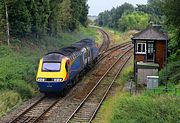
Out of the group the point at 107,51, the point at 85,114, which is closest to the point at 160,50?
the point at 85,114

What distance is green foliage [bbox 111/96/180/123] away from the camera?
600 inches

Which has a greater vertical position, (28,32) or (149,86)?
(28,32)

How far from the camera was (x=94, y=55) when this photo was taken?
39500mm

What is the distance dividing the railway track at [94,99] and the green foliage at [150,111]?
3811mm

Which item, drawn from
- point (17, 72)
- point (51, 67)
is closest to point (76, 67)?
point (51, 67)

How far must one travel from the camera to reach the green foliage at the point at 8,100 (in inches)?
917

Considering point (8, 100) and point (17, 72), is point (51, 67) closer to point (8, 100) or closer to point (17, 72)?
point (17, 72)

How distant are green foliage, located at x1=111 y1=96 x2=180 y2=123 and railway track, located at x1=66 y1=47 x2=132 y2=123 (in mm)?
3811

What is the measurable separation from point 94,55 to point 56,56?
12.7 m

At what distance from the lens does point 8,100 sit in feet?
A: 79.7

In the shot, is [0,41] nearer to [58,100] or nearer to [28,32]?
[28,32]

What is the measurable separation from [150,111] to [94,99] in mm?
10695

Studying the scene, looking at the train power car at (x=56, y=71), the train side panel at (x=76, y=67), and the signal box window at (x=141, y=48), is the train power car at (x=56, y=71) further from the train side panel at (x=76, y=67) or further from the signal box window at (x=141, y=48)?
the signal box window at (x=141, y=48)

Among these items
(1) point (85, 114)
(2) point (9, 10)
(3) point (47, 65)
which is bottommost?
(1) point (85, 114)
